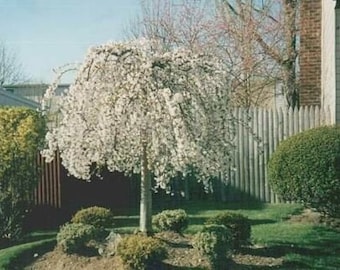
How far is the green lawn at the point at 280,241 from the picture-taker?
9.37 m

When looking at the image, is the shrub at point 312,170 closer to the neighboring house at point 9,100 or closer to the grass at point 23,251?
the grass at point 23,251

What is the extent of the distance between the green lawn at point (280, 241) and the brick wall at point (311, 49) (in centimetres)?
516

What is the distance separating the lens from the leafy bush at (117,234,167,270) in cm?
831

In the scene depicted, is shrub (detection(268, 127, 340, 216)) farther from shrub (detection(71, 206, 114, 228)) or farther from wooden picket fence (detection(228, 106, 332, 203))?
shrub (detection(71, 206, 114, 228))

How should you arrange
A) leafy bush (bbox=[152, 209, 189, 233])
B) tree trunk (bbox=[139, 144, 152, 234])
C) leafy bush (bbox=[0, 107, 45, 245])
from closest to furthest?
tree trunk (bbox=[139, 144, 152, 234]), leafy bush (bbox=[152, 209, 189, 233]), leafy bush (bbox=[0, 107, 45, 245])

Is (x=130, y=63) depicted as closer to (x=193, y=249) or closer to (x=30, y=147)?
(x=193, y=249)

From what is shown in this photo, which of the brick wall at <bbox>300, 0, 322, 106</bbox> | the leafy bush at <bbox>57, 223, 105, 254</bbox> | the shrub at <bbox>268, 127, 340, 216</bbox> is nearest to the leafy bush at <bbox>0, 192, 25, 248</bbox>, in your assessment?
the leafy bush at <bbox>57, 223, 105, 254</bbox>

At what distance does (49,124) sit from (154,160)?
11.5 feet

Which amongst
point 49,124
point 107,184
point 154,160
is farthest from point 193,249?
point 107,184

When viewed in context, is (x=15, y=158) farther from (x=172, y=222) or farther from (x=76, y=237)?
(x=172, y=222)

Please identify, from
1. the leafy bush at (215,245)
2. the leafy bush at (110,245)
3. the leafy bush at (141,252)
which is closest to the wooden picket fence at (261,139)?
the leafy bush at (110,245)

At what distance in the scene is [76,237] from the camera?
934 cm

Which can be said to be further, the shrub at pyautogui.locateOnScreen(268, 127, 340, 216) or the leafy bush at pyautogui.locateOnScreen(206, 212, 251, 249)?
the shrub at pyautogui.locateOnScreen(268, 127, 340, 216)

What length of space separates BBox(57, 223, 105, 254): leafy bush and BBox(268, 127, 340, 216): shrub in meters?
3.68
